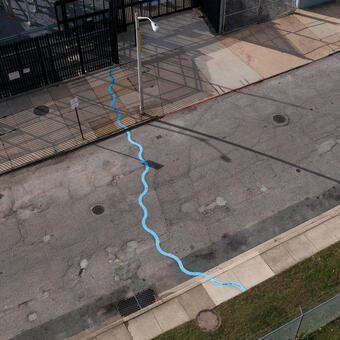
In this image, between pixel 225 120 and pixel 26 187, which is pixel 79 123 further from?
pixel 225 120

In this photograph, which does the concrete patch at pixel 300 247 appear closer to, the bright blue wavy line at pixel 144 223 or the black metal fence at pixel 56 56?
the bright blue wavy line at pixel 144 223

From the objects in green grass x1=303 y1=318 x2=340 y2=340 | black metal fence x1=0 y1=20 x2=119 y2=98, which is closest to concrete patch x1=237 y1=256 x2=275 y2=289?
green grass x1=303 y1=318 x2=340 y2=340

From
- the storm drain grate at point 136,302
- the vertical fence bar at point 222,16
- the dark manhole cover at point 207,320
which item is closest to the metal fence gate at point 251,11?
the vertical fence bar at point 222,16

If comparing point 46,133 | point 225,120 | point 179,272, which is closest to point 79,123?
point 46,133

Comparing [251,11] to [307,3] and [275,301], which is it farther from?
[275,301]

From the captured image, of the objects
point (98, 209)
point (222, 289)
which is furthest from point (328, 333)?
point (98, 209)

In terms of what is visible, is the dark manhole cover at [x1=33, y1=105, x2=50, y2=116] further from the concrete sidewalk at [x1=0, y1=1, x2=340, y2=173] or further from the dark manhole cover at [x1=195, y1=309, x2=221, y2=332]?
the dark manhole cover at [x1=195, y1=309, x2=221, y2=332]
